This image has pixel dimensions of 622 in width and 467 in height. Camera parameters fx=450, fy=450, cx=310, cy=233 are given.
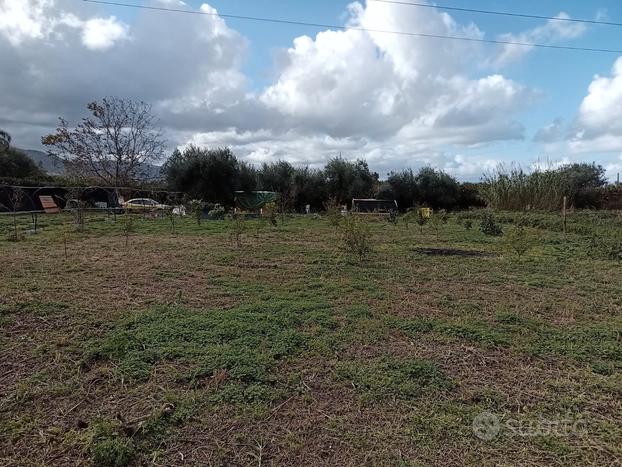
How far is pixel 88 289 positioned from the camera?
4258mm

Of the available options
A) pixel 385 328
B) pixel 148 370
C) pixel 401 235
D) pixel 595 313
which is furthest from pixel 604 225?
pixel 148 370

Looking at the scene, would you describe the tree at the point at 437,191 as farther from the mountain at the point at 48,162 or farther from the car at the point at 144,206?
the mountain at the point at 48,162

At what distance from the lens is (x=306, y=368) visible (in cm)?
261

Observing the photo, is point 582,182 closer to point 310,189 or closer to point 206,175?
point 310,189

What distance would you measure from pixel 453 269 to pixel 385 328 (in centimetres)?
275

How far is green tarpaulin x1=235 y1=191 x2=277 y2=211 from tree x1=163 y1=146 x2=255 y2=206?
0.50 meters

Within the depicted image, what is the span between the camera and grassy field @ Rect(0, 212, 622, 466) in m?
1.91

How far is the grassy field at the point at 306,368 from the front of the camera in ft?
6.25

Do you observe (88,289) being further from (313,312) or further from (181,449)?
(181,449)

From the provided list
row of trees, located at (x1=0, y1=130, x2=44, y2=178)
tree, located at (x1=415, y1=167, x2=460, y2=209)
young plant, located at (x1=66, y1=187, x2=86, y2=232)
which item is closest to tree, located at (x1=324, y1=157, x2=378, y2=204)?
tree, located at (x1=415, y1=167, x2=460, y2=209)

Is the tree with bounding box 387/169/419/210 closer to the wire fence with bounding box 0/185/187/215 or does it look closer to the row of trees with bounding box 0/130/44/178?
the wire fence with bounding box 0/185/187/215

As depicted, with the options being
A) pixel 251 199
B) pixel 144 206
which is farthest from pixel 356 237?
pixel 251 199

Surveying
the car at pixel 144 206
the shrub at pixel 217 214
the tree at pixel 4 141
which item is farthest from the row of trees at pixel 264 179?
the tree at pixel 4 141

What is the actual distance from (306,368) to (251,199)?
18.0m
